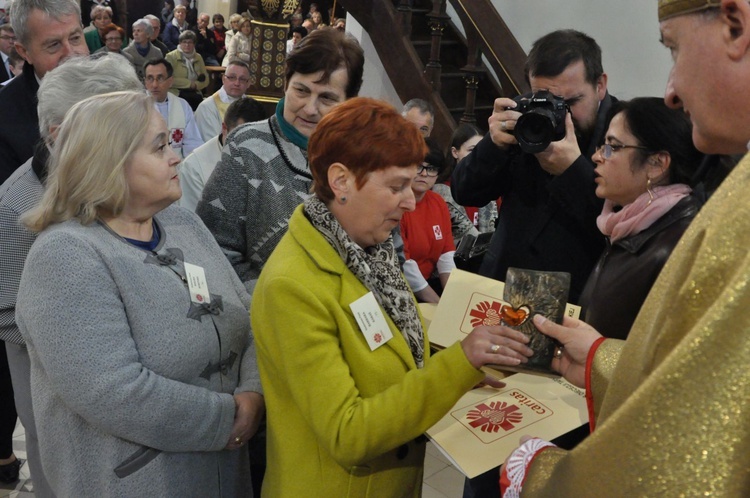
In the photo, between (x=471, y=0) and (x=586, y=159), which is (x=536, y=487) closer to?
(x=586, y=159)

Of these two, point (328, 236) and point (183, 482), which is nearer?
point (328, 236)

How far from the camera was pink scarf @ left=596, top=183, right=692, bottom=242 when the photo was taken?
2021mm

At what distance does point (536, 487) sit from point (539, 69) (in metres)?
1.78

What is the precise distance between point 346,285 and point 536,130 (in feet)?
3.18

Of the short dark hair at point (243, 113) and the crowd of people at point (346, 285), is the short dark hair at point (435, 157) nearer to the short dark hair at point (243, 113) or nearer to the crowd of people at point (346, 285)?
the short dark hair at point (243, 113)

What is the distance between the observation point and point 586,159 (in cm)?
235

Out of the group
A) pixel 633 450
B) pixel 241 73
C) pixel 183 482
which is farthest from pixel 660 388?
pixel 241 73

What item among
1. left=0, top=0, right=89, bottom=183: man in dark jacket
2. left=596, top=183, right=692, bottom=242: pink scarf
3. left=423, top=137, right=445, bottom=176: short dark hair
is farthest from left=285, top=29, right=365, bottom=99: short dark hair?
left=423, top=137, right=445, bottom=176: short dark hair

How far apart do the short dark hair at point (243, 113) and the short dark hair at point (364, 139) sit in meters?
2.87

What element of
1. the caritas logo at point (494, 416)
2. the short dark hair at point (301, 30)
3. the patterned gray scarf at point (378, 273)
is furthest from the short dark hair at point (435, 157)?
the short dark hair at point (301, 30)

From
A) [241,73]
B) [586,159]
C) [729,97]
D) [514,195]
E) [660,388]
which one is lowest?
[241,73]

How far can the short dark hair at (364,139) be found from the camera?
164cm

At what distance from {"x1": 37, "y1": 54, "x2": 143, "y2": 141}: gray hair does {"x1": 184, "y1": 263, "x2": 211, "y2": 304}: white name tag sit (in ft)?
2.01

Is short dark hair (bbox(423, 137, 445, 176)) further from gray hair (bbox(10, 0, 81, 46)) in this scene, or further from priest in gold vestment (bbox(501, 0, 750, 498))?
priest in gold vestment (bbox(501, 0, 750, 498))
